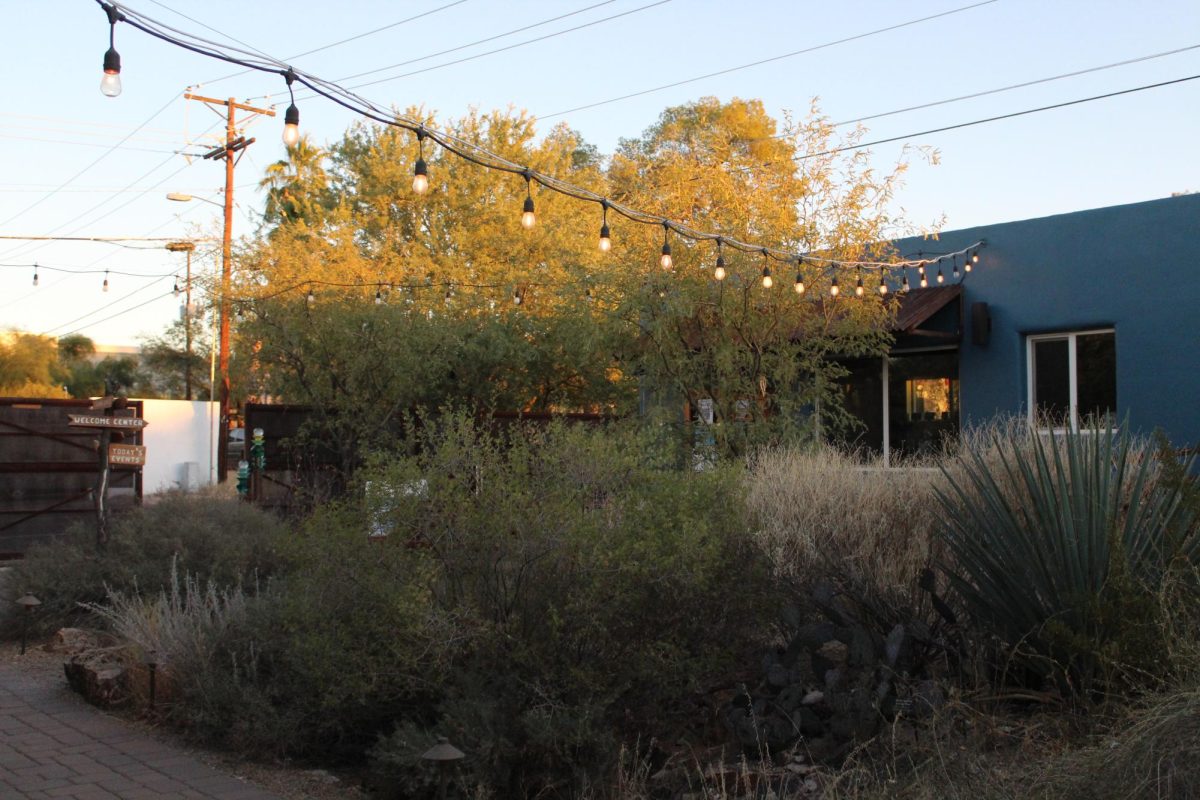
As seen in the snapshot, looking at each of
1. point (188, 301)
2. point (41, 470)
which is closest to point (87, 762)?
point (41, 470)

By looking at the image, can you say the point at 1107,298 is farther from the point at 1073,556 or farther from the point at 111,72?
the point at 111,72

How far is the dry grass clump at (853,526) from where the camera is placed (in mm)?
7055

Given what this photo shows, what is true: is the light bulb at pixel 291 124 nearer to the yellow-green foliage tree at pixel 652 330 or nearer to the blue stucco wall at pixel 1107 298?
the yellow-green foliage tree at pixel 652 330

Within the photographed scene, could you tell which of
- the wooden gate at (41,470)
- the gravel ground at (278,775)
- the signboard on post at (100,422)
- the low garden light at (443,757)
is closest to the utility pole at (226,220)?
the wooden gate at (41,470)

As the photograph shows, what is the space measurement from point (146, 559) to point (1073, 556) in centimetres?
712

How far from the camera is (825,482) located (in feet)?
26.3

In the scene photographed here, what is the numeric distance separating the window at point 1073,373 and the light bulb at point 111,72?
11517 mm

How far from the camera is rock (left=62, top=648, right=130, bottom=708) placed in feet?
24.2

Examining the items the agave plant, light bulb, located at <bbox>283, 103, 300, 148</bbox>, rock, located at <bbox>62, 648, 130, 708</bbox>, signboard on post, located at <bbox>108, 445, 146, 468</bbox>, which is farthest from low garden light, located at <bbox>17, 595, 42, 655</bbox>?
the agave plant

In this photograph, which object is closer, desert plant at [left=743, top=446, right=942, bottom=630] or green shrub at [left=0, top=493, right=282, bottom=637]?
desert plant at [left=743, top=446, right=942, bottom=630]

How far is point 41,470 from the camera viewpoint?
14055 mm

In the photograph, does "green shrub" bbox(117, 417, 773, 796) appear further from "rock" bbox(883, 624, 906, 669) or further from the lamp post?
the lamp post

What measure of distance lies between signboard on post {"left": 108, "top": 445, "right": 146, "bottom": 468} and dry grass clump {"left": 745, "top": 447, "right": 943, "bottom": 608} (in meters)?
6.43

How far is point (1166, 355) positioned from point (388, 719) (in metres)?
11.3
